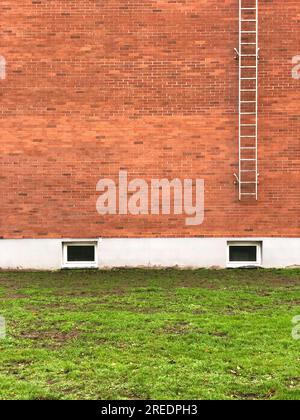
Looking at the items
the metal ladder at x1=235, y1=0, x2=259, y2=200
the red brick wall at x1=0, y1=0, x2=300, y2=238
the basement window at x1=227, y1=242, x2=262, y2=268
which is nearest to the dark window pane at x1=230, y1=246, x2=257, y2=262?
the basement window at x1=227, y1=242, x2=262, y2=268

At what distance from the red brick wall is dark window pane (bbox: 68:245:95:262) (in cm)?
37

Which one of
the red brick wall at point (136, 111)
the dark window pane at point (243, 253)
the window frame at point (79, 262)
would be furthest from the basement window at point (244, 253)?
the window frame at point (79, 262)

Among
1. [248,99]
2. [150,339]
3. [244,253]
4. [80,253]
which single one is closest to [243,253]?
[244,253]

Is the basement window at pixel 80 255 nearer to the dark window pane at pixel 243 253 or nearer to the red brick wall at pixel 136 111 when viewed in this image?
the red brick wall at pixel 136 111

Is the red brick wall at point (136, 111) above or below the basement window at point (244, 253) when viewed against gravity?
above

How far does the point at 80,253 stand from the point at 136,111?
3333 mm

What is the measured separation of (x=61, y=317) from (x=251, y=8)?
25.0ft

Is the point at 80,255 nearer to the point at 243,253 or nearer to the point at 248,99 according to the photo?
the point at 243,253

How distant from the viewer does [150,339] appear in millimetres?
5859

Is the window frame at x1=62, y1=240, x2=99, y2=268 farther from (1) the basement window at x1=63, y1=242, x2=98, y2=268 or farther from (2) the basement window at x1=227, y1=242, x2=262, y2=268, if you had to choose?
(2) the basement window at x1=227, y1=242, x2=262, y2=268

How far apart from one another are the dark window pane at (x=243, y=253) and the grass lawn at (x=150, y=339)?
1207 millimetres

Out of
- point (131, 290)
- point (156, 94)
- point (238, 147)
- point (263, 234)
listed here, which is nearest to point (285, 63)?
point (238, 147)

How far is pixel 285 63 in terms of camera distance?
34.7 ft

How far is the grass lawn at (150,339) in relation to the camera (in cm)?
447
